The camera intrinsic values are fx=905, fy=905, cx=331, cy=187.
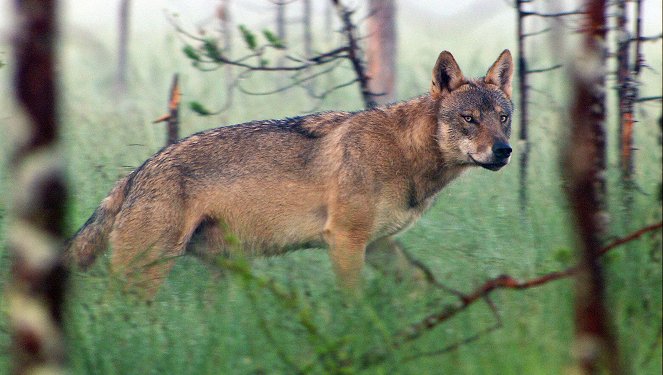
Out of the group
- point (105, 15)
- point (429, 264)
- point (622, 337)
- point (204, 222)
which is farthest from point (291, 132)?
point (105, 15)

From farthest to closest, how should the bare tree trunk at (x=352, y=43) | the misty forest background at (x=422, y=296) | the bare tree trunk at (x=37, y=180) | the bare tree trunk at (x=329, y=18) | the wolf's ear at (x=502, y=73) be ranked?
1. the bare tree trunk at (x=329, y=18)
2. the bare tree trunk at (x=352, y=43)
3. the wolf's ear at (x=502, y=73)
4. the misty forest background at (x=422, y=296)
5. the bare tree trunk at (x=37, y=180)

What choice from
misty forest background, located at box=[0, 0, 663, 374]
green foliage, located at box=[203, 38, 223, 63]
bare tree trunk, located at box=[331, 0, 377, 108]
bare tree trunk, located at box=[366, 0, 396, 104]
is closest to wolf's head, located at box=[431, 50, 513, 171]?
misty forest background, located at box=[0, 0, 663, 374]

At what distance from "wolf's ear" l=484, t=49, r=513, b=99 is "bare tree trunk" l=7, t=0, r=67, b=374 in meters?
4.38

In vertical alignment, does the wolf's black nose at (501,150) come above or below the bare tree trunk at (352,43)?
below

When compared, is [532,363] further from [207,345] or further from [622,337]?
[207,345]

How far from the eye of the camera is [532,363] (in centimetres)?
374

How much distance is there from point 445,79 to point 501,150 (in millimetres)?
818

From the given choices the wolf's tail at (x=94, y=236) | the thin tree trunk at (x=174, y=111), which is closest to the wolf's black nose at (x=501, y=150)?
the wolf's tail at (x=94, y=236)

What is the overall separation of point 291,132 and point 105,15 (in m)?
29.4

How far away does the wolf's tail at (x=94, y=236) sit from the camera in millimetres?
6105

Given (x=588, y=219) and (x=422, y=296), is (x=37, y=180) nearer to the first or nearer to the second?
(x=588, y=219)

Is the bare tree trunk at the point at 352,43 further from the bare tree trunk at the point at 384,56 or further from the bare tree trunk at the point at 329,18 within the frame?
the bare tree trunk at the point at 329,18

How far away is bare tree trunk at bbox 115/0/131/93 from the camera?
14.2 m

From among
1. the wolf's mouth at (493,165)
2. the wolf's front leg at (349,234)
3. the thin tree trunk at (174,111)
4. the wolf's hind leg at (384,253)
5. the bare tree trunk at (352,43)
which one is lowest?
the wolf's hind leg at (384,253)
